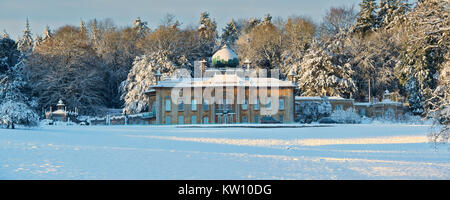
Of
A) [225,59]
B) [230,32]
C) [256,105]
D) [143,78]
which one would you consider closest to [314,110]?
[256,105]

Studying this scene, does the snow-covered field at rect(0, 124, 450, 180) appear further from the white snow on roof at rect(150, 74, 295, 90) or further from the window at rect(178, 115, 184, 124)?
the window at rect(178, 115, 184, 124)

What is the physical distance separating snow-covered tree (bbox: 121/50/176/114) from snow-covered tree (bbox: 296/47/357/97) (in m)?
15.9

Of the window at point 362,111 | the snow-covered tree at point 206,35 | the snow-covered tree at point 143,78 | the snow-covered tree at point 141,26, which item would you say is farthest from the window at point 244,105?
the snow-covered tree at point 141,26

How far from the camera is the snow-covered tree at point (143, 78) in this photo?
5709 cm

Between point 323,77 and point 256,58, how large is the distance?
12236 millimetres

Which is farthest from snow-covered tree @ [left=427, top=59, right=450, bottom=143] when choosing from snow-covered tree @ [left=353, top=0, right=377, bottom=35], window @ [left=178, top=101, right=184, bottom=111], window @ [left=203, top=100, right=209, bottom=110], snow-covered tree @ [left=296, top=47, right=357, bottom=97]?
snow-covered tree @ [left=353, top=0, right=377, bottom=35]

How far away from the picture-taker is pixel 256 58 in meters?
67.8

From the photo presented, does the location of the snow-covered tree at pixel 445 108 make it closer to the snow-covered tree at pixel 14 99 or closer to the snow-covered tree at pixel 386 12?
the snow-covered tree at pixel 14 99

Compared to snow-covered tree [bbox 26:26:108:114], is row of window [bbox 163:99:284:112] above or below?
below

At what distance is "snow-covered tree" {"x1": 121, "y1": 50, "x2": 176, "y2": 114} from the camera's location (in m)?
57.1

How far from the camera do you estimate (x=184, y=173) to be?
1266 centimetres

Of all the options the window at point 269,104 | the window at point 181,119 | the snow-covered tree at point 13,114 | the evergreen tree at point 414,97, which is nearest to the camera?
the snow-covered tree at point 13,114

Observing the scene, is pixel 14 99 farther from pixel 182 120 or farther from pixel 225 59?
pixel 225 59

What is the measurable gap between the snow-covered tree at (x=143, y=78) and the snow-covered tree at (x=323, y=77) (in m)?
15.9
